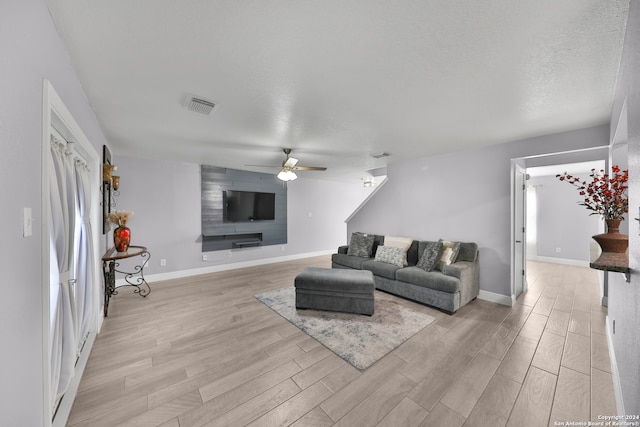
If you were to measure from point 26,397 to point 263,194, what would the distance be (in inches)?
198

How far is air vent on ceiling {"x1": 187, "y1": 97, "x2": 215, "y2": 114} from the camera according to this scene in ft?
7.28

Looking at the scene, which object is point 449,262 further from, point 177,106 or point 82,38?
point 82,38

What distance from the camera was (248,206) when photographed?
5617 mm

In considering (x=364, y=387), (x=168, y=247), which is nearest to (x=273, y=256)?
(x=168, y=247)

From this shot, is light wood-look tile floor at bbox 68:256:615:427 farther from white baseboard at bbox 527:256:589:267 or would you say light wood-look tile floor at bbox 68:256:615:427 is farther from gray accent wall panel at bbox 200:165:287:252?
white baseboard at bbox 527:256:589:267

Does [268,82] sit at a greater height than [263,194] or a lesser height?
greater

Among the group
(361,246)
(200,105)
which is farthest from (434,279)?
(200,105)

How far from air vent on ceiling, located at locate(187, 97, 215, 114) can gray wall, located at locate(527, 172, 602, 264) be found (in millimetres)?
7194

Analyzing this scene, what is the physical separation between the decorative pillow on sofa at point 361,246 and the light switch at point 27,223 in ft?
14.2

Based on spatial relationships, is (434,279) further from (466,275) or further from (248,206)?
(248,206)

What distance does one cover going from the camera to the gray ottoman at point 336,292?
3100mm

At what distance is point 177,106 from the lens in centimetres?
235

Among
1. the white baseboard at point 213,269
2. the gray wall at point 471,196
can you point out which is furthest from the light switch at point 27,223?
the gray wall at point 471,196

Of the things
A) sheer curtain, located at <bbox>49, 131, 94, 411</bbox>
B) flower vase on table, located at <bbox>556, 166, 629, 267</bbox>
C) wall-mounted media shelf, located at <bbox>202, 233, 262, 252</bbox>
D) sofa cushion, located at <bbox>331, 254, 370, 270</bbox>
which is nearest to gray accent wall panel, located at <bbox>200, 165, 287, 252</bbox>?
wall-mounted media shelf, located at <bbox>202, 233, 262, 252</bbox>
